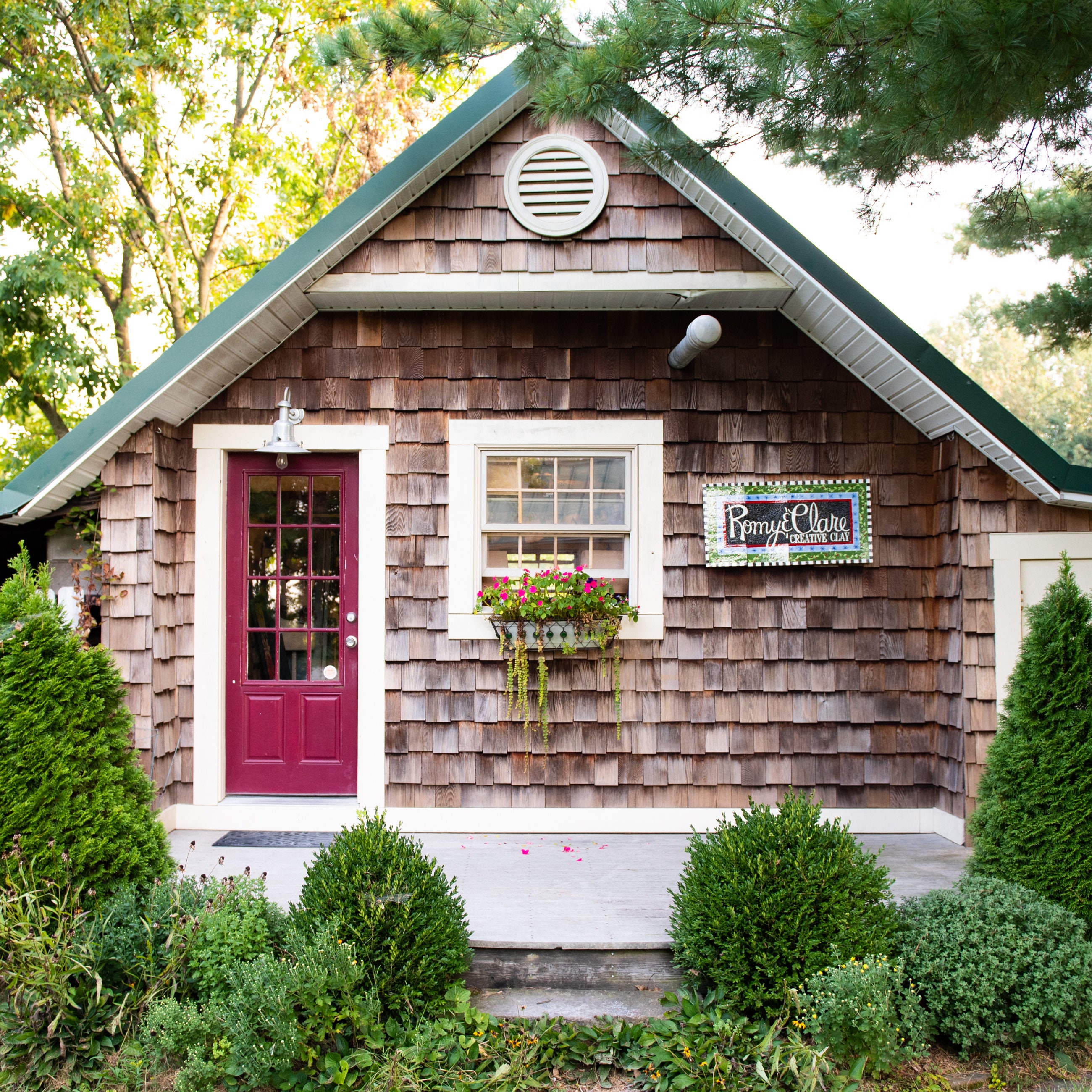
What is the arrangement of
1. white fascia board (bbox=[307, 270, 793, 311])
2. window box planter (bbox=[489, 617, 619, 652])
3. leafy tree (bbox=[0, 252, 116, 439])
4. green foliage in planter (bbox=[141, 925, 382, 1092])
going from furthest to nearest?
leafy tree (bbox=[0, 252, 116, 439]), window box planter (bbox=[489, 617, 619, 652]), white fascia board (bbox=[307, 270, 793, 311]), green foliage in planter (bbox=[141, 925, 382, 1092])

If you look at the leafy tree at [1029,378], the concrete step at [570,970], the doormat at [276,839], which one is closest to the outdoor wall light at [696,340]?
the concrete step at [570,970]

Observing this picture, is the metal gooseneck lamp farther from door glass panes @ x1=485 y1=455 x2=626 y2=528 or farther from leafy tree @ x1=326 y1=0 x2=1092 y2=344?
leafy tree @ x1=326 y1=0 x2=1092 y2=344

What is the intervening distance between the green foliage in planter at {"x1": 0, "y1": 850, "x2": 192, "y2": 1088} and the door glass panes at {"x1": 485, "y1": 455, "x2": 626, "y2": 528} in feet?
7.96

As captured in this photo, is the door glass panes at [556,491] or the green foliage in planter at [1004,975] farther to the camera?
the door glass panes at [556,491]

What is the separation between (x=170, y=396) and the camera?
3.96 m

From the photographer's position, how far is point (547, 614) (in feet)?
13.1

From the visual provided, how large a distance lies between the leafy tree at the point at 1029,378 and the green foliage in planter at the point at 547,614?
65.0 feet

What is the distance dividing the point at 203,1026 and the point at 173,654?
234 cm

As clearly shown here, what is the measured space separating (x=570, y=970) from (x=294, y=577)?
256cm

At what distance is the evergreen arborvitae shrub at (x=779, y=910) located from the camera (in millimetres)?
2506

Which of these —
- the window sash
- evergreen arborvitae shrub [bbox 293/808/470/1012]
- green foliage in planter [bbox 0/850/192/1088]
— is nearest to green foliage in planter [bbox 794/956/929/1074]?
evergreen arborvitae shrub [bbox 293/808/470/1012]

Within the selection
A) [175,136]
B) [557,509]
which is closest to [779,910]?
[557,509]

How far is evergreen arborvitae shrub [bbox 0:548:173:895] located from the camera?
2.69 m

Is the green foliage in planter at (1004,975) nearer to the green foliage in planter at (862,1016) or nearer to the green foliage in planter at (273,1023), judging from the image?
the green foliage in planter at (862,1016)
